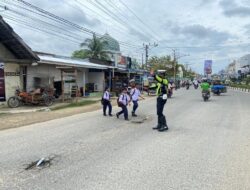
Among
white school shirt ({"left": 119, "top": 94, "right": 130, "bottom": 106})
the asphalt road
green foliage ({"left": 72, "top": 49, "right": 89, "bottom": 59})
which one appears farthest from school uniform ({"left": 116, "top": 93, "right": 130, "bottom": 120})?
green foliage ({"left": 72, "top": 49, "right": 89, "bottom": 59})

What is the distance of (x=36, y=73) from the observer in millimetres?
24594

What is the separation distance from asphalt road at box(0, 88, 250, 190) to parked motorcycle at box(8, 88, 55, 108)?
27.6 feet

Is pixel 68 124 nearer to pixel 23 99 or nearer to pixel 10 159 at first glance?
pixel 10 159

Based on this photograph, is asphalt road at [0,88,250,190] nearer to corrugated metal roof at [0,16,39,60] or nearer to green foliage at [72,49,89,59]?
corrugated metal roof at [0,16,39,60]

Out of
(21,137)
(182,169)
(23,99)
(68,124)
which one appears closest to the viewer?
(182,169)

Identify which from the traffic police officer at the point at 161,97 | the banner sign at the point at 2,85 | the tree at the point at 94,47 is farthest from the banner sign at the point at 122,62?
the traffic police officer at the point at 161,97

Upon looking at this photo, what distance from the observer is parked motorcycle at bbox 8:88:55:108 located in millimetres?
20031

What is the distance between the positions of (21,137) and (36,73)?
1520cm

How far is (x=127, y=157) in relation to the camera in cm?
746

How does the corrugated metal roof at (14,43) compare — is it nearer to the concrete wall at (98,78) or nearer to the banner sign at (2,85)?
the banner sign at (2,85)

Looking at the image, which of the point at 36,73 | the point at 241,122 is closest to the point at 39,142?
the point at 241,122

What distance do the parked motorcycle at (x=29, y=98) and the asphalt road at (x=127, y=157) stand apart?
8.41 meters

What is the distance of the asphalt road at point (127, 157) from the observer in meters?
5.70

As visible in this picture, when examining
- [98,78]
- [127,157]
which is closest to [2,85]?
[127,157]
